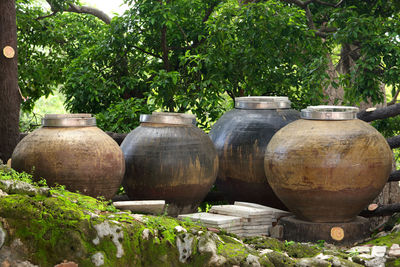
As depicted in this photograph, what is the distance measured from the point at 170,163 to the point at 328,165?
1821 millimetres

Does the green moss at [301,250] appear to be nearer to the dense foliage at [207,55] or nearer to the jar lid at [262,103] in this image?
the jar lid at [262,103]

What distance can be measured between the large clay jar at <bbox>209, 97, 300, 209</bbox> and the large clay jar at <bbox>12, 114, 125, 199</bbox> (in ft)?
5.36

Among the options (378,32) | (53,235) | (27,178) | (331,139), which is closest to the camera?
(53,235)

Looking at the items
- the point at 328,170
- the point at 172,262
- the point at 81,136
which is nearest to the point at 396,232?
the point at 328,170

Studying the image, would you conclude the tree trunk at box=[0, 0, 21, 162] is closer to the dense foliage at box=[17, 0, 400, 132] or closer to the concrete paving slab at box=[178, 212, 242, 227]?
the dense foliage at box=[17, 0, 400, 132]

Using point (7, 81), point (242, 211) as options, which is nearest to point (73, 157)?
point (242, 211)

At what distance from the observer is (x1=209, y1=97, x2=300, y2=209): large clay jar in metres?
8.07

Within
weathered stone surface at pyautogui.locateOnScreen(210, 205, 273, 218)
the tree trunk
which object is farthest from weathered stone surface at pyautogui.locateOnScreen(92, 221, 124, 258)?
the tree trunk

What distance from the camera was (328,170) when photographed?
269 inches

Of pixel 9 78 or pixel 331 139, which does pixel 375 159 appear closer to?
pixel 331 139

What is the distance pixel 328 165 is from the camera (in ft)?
22.4

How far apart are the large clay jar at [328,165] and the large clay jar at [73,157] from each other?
1834mm

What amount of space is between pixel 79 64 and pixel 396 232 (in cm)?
672

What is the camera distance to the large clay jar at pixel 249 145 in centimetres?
807
